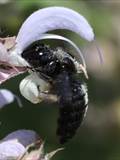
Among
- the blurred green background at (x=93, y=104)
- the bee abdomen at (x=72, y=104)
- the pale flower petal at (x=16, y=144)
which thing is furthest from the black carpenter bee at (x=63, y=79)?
the blurred green background at (x=93, y=104)

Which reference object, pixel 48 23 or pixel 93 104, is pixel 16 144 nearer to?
pixel 48 23

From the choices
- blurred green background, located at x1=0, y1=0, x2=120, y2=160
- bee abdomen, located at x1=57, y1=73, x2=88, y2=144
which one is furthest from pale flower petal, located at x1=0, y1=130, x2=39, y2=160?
blurred green background, located at x1=0, y1=0, x2=120, y2=160

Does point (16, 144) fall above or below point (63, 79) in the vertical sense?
below

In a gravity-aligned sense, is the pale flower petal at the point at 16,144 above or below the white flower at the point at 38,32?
below

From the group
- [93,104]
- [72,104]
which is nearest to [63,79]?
[72,104]

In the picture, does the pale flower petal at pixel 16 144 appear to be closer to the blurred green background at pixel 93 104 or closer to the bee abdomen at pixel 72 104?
the bee abdomen at pixel 72 104

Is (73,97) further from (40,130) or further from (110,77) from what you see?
(110,77)

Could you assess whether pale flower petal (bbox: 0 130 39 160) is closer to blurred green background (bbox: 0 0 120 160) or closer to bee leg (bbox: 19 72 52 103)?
bee leg (bbox: 19 72 52 103)
